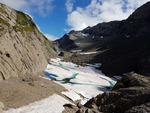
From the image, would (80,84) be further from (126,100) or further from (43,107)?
(126,100)

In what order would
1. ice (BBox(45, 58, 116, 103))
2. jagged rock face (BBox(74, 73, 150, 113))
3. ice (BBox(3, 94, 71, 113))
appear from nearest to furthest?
1. jagged rock face (BBox(74, 73, 150, 113))
2. ice (BBox(3, 94, 71, 113))
3. ice (BBox(45, 58, 116, 103))

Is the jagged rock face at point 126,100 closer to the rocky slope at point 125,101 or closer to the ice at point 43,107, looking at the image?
the rocky slope at point 125,101

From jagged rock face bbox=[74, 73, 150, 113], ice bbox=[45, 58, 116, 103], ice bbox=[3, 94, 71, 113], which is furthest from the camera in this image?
ice bbox=[45, 58, 116, 103]

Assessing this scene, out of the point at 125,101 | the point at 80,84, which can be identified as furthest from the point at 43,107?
the point at 80,84

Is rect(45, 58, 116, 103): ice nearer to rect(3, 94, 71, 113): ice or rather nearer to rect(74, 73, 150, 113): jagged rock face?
rect(3, 94, 71, 113): ice

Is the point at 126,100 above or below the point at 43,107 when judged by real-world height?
above

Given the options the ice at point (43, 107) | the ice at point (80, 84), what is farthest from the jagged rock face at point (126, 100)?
the ice at point (80, 84)

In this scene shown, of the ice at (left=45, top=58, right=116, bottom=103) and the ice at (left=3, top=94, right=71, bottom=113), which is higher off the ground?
the ice at (left=3, top=94, right=71, bottom=113)

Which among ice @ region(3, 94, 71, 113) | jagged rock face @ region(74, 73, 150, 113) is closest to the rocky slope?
jagged rock face @ region(74, 73, 150, 113)

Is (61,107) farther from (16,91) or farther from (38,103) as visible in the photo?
(16,91)

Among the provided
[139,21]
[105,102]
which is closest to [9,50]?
[105,102]

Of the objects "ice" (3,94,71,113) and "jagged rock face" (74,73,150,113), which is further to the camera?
"ice" (3,94,71,113)
